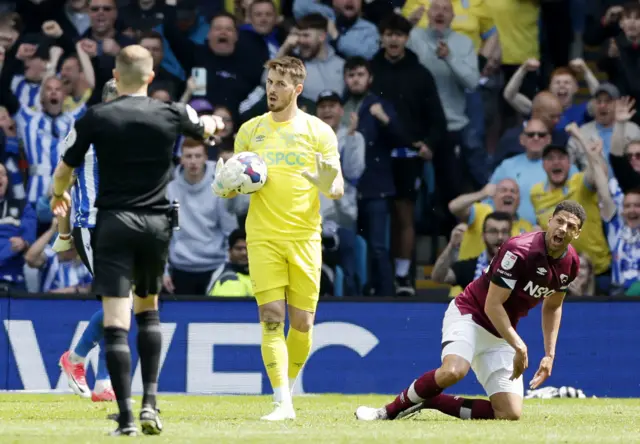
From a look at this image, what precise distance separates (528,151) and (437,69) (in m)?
1.42

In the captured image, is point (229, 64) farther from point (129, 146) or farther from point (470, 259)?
point (129, 146)

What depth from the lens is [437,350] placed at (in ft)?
40.5

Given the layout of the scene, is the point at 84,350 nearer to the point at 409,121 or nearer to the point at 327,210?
the point at 327,210

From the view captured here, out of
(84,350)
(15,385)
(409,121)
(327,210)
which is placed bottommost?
(15,385)

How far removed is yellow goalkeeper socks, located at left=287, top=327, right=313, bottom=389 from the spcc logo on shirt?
1.12 metres

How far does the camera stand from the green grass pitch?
272 inches

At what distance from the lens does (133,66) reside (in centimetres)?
683

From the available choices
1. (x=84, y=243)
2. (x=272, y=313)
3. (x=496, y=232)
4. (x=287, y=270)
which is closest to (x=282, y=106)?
(x=287, y=270)

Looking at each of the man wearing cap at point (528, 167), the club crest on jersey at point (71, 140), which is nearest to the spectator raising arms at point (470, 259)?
the man wearing cap at point (528, 167)

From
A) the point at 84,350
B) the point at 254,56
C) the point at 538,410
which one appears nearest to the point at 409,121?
the point at 254,56

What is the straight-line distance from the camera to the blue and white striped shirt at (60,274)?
13.4 meters

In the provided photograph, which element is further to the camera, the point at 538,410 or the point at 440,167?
the point at 440,167

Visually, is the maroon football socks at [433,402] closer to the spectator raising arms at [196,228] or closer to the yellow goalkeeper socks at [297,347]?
the yellow goalkeeper socks at [297,347]

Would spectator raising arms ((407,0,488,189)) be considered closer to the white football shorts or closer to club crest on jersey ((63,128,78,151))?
the white football shorts
